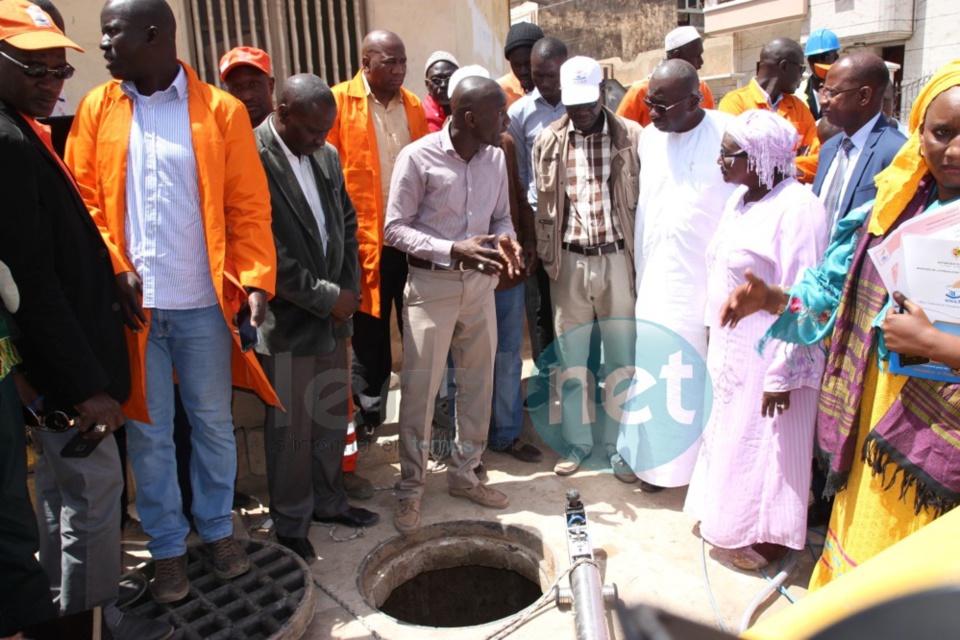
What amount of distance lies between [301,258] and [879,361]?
2296 mm

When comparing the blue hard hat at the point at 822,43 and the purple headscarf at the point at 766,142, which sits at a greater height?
the blue hard hat at the point at 822,43

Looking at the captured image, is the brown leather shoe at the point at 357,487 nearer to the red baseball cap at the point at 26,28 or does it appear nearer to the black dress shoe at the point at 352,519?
the black dress shoe at the point at 352,519

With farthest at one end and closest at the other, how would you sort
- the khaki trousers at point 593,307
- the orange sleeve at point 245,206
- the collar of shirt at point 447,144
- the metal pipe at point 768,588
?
the khaki trousers at point 593,307, the collar of shirt at point 447,144, the metal pipe at point 768,588, the orange sleeve at point 245,206

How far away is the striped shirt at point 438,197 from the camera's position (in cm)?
358

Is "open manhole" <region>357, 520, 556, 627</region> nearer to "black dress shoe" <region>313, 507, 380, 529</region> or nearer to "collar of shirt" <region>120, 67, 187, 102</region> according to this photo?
"black dress shoe" <region>313, 507, 380, 529</region>

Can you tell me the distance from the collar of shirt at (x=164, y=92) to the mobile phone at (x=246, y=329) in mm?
817

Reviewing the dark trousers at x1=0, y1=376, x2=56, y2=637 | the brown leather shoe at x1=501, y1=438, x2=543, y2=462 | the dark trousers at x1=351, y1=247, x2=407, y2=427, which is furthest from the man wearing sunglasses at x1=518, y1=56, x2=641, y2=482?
the dark trousers at x1=0, y1=376, x2=56, y2=637

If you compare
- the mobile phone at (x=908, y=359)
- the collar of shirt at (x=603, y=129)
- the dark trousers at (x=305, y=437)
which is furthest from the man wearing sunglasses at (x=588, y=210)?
the mobile phone at (x=908, y=359)

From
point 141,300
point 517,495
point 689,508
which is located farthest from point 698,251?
point 141,300

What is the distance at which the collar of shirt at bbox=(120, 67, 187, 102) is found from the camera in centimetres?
280

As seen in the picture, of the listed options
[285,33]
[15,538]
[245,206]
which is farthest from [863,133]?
[285,33]

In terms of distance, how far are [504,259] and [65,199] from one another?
1.78m

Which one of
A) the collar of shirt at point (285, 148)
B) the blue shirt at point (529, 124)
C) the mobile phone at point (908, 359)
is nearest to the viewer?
the mobile phone at point (908, 359)

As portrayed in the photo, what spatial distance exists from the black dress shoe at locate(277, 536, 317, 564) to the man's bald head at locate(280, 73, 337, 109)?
1.95m
